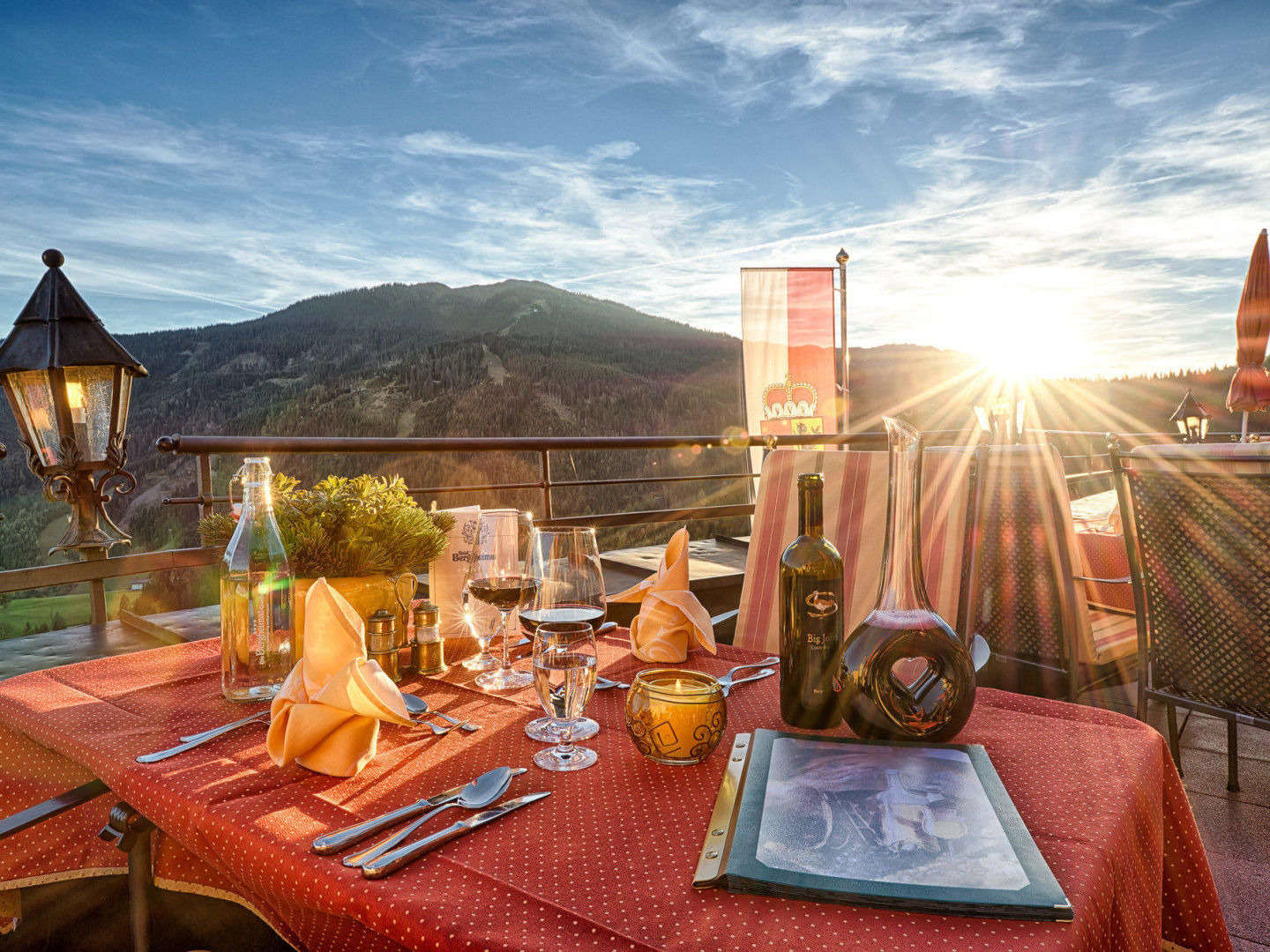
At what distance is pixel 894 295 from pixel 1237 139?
498 centimetres

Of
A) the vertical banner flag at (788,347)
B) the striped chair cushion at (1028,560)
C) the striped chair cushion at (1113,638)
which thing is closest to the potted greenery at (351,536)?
the striped chair cushion at (1028,560)

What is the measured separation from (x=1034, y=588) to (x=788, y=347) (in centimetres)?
618

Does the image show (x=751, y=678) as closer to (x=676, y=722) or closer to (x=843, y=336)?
(x=676, y=722)

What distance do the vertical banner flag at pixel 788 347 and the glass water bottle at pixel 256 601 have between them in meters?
7.38

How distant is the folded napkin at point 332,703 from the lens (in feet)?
2.47

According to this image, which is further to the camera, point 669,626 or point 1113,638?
point 1113,638

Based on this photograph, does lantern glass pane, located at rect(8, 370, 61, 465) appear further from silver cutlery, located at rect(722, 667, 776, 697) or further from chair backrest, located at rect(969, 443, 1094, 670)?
chair backrest, located at rect(969, 443, 1094, 670)

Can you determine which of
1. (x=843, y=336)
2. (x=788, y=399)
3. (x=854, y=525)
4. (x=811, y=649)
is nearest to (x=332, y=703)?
(x=811, y=649)

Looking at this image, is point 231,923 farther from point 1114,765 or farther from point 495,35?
point 495,35

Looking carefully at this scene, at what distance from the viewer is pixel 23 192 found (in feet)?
41.8

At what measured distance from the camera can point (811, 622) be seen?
0.88m

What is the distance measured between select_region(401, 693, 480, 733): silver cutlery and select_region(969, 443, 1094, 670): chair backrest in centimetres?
180

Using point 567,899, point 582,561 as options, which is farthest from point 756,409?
point 567,899

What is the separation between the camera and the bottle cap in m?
A: 1.02
